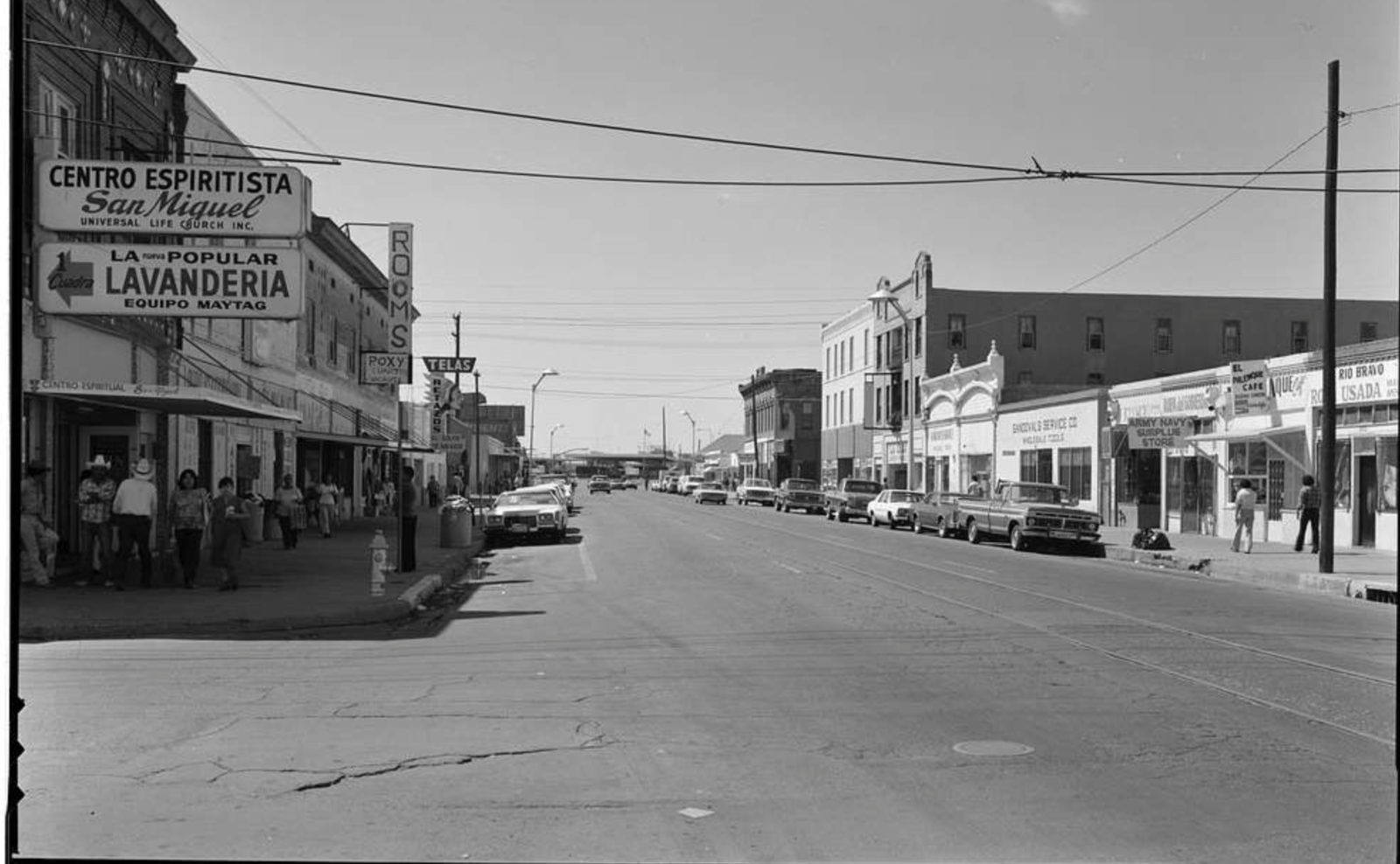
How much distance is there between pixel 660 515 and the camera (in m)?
44.6

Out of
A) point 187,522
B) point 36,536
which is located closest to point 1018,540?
point 187,522

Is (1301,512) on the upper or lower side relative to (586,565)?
upper

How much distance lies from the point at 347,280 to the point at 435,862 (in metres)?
30.5

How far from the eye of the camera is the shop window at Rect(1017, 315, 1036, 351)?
57.4m

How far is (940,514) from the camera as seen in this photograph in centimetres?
3484

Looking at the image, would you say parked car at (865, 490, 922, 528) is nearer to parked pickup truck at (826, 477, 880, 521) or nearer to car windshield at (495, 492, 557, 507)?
parked pickup truck at (826, 477, 880, 521)

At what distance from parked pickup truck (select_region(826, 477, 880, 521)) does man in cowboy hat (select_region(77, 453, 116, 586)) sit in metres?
34.0

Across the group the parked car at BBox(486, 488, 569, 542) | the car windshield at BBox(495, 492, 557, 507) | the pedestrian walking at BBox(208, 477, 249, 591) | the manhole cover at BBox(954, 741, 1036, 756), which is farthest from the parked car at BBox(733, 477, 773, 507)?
the manhole cover at BBox(954, 741, 1036, 756)

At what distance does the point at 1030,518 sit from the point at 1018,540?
0.78 metres

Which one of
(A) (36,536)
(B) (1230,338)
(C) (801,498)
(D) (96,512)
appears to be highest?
(B) (1230,338)

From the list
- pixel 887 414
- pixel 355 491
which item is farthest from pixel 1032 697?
pixel 887 414

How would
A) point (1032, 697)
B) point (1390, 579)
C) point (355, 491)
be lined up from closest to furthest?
point (1032, 697)
point (1390, 579)
point (355, 491)

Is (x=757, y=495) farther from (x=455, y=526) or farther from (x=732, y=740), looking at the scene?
(x=732, y=740)

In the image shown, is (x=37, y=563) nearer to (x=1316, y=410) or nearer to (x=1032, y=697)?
(x=1032, y=697)
